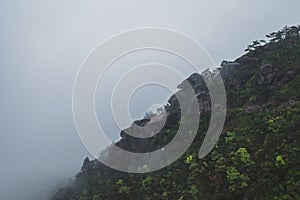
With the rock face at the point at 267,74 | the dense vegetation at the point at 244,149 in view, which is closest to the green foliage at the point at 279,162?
the dense vegetation at the point at 244,149

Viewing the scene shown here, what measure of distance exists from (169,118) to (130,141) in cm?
334

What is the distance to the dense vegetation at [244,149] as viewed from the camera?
15.2 meters

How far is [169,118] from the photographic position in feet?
89.0

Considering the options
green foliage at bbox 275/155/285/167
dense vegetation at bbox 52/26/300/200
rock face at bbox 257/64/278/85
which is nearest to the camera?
green foliage at bbox 275/155/285/167

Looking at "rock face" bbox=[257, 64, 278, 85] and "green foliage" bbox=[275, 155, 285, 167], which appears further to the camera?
"rock face" bbox=[257, 64, 278, 85]

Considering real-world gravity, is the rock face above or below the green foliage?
above

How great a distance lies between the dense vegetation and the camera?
49.9ft

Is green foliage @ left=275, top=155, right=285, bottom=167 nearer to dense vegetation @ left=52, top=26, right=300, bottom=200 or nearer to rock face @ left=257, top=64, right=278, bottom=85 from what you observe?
dense vegetation @ left=52, top=26, right=300, bottom=200

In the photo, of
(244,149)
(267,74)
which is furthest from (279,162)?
(267,74)

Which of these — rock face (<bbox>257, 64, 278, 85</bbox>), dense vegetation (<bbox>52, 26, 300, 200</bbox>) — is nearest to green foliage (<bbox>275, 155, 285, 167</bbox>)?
dense vegetation (<bbox>52, 26, 300, 200</bbox>)

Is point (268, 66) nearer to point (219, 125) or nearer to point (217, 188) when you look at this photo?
point (219, 125)

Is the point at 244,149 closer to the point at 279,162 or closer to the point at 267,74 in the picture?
the point at 279,162

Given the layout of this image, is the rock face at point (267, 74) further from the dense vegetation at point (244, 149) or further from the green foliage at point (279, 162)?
the green foliage at point (279, 162)

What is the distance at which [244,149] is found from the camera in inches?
655
